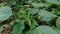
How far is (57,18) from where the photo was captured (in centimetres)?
148

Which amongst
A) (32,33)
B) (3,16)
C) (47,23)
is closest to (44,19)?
(47,23)

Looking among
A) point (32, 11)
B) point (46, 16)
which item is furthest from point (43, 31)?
point (32, 11)

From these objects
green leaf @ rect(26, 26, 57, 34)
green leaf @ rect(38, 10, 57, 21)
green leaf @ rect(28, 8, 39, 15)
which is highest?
green leaf @ rect(28, 8, 39, 15)

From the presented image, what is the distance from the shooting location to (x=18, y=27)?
55.2 inches

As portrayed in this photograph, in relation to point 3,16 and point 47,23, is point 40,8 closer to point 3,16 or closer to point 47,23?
point 47,23

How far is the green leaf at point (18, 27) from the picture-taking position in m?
1.37

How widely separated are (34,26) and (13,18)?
0.80 ft

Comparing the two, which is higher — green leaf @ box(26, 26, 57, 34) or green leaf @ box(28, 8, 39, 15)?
green leaf @ box(28, 8, 39, 15)

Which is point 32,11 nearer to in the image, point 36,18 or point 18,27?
point 36,18

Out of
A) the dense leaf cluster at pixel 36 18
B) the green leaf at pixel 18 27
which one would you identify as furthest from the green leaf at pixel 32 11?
the green leaf at pixel 18 27

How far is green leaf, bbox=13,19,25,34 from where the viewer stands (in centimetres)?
137

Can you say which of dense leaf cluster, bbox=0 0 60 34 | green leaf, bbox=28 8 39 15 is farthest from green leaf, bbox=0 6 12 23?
green leaf, bbox=28 8 39 15

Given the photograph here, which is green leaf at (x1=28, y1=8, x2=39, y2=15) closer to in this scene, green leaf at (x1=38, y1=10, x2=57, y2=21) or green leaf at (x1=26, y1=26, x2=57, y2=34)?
green leaf at (x1=38, y1=10, x2=57, y2=21)

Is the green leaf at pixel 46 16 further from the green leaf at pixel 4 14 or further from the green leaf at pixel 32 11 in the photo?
the green leaf at pixel 4 14
